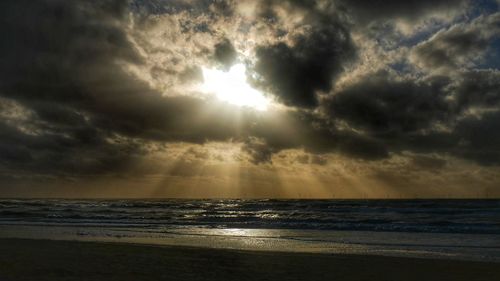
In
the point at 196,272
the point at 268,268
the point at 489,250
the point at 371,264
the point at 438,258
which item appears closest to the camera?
the point at 196,272

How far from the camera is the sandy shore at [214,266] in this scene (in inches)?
456

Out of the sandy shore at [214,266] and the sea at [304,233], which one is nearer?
the sandy shore at [214,266]

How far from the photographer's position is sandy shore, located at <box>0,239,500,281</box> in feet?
38.0

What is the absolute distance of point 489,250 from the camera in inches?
790

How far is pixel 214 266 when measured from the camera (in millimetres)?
13461

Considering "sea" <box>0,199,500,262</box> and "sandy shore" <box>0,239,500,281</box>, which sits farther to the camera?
"sea" <box>0,199,500,262</box>

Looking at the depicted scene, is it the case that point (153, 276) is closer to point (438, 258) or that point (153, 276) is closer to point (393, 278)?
point (393, 278)

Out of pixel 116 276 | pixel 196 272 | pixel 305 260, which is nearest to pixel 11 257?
pixel 116 276

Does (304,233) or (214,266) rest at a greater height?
(304,233)

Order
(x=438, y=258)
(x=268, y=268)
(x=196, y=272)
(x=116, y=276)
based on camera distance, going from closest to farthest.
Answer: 1. (x=116, y=276)
2. (x=196, y=272)
3. (x=268, y=268)
4. (x=438, y=258)

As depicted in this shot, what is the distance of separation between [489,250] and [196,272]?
14490mm

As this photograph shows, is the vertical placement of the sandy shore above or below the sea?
below

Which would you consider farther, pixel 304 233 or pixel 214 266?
pixel 304 233

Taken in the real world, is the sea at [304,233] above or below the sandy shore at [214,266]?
above
